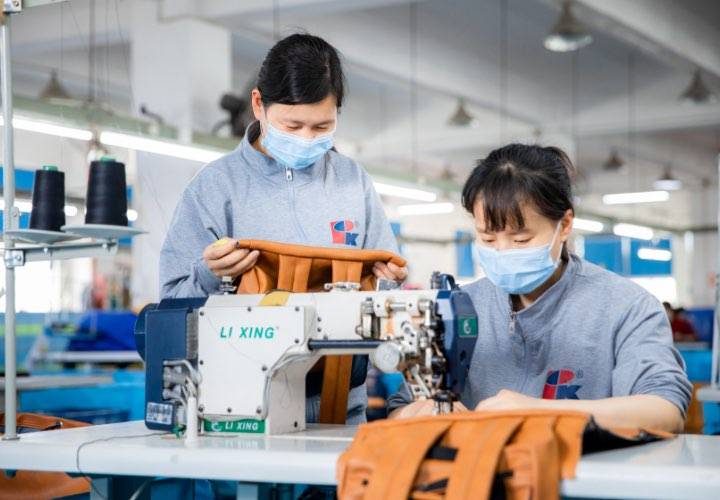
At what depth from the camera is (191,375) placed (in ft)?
6.56

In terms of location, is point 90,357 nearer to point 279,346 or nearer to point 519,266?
point 279,346

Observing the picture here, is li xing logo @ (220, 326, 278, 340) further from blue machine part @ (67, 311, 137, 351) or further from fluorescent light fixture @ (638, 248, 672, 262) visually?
fluorescent light fixture @ (638, 248, 672, 262)

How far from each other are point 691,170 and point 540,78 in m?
6.91

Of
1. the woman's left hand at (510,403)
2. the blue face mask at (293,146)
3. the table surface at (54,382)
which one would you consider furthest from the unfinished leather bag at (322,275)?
the table surface at (54,382)

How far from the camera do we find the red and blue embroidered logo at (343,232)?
7.54 feet

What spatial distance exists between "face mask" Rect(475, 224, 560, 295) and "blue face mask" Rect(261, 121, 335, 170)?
1.48 ft

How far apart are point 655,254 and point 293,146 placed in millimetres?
17298

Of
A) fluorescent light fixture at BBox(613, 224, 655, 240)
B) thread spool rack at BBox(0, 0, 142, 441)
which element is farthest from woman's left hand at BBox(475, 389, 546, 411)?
fluorescent light fixture at BBox(613, 224, 655, 240)

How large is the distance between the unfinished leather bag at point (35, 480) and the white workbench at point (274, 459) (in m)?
0.26

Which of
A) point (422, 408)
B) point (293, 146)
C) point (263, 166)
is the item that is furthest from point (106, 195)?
point (422, 408)

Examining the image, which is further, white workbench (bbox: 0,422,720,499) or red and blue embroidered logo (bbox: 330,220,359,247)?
red and blue embroidered logo (bbox: 330,220,359,247)

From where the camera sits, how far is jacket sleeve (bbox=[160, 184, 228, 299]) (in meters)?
2.20

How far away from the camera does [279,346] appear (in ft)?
6.35

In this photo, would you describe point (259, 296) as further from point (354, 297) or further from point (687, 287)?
point (687, 287)
